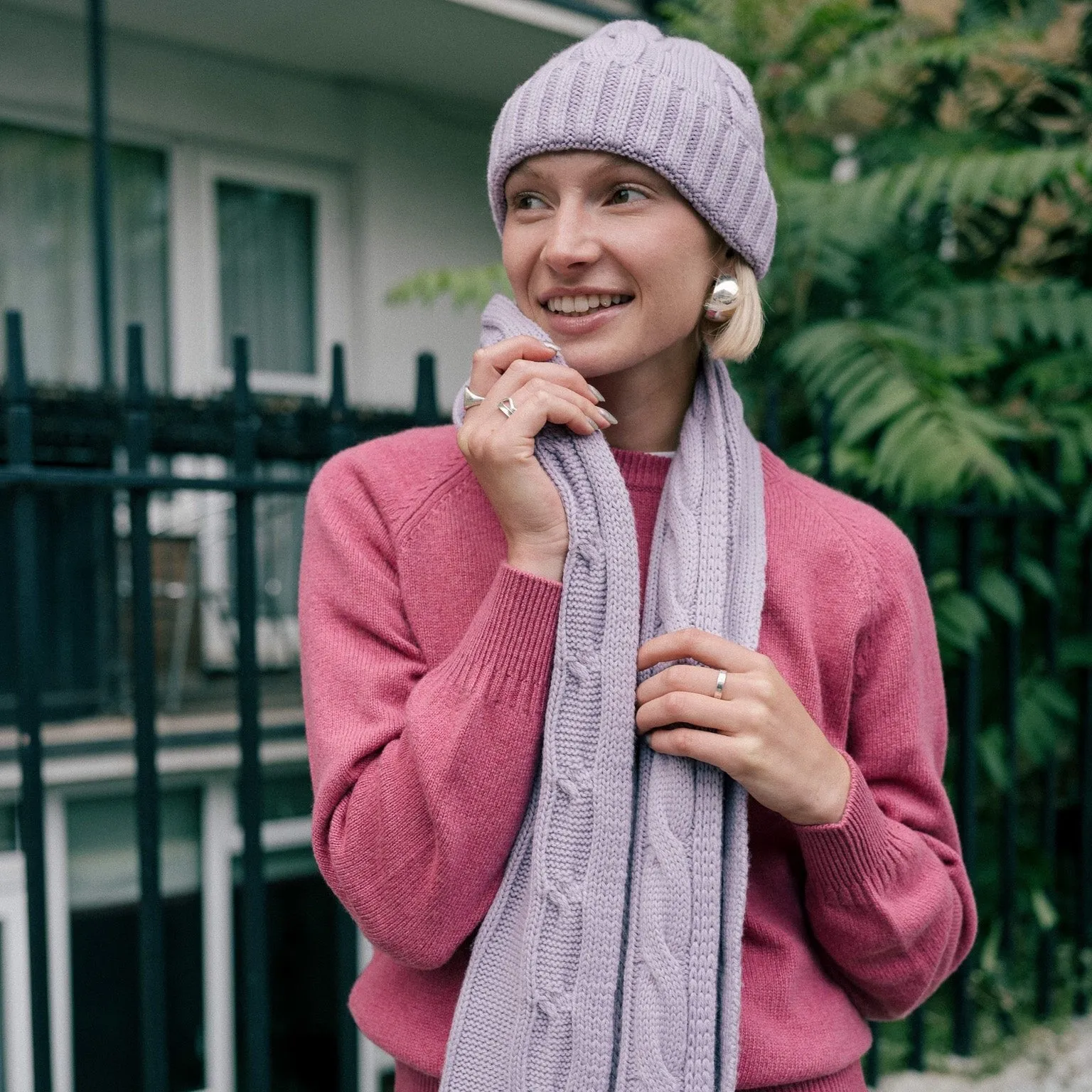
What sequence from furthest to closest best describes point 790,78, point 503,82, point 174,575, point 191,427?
point 503,82, point 174,575, point 191,427, point 790,78

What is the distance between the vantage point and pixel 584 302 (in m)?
1.35

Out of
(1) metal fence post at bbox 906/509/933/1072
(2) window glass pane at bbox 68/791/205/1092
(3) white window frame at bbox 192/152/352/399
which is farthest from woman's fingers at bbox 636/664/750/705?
(3) white window frame at bbox 192/152/352/399

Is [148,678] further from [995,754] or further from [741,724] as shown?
[995,754]

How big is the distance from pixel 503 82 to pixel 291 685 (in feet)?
14.7

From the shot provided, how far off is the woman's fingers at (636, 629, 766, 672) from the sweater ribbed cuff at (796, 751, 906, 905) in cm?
20

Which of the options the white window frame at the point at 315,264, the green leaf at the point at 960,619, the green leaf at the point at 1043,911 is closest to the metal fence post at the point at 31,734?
the green leaf at the point at 960,619

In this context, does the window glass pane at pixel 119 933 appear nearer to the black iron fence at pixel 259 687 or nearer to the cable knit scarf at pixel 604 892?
the black iron fence at pixel 259 687

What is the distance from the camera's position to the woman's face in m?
1.32

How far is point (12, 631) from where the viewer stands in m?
5.00

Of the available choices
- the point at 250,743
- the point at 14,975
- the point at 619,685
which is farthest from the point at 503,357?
the point at 14,975

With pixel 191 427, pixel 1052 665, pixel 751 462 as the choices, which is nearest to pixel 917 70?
pixel 1052 665

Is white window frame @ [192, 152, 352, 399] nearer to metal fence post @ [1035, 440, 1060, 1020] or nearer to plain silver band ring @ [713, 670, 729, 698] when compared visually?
metal fence post @ [1035, 440, 1060, 1020]

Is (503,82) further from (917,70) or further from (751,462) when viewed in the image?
(751,462)

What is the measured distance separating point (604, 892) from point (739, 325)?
0.75 metres
